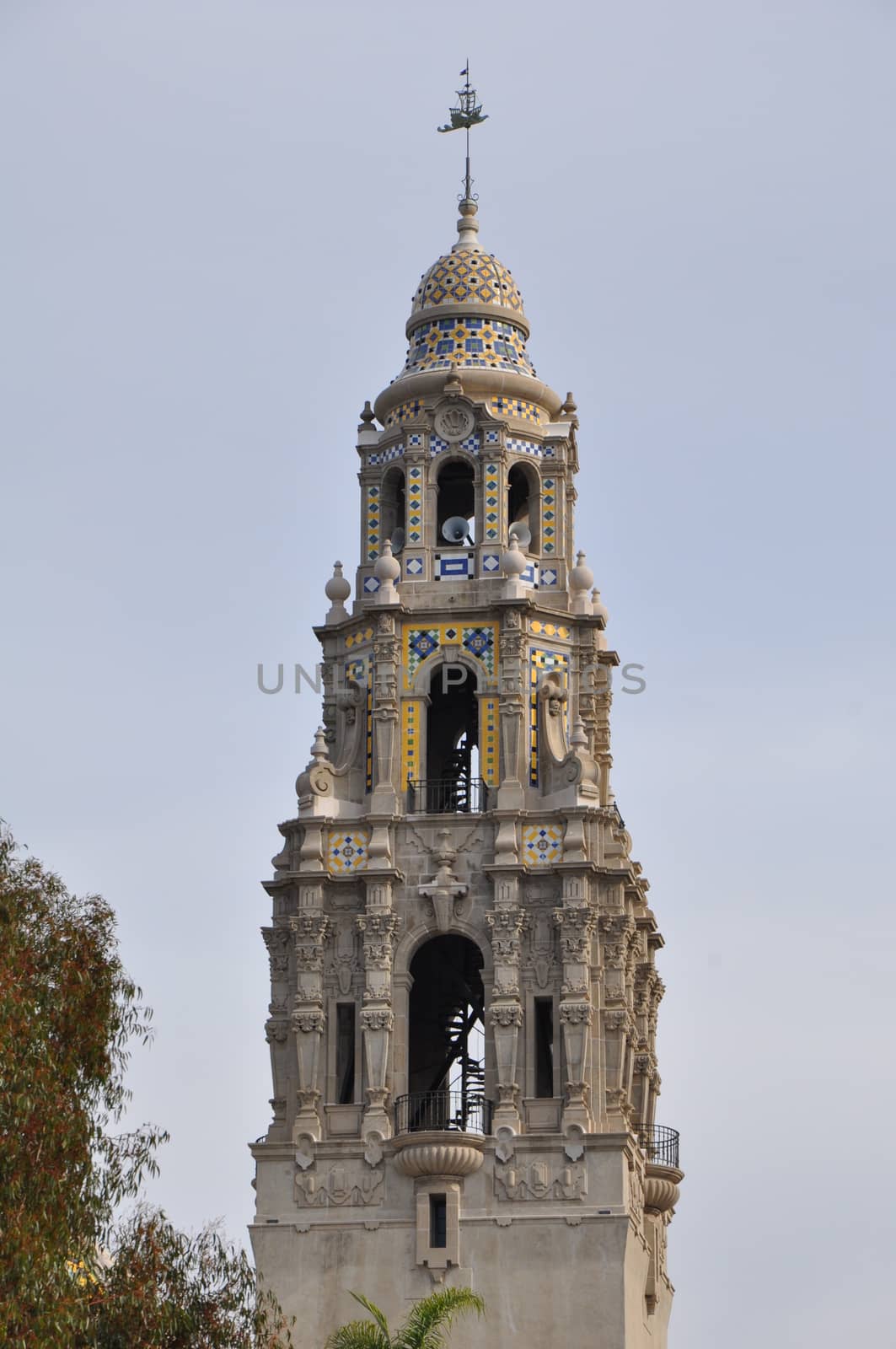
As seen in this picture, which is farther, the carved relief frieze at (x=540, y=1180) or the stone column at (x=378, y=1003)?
the stone column at (x=378, y=1003)

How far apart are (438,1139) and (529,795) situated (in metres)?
6.69

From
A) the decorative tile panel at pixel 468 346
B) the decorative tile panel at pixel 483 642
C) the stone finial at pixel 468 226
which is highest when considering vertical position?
the stone finial at pixel 468 226

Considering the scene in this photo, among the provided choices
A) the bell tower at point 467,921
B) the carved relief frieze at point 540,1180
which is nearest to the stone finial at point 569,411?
the bell tower at point 467,921

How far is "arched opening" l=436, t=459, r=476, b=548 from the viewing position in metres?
60.8

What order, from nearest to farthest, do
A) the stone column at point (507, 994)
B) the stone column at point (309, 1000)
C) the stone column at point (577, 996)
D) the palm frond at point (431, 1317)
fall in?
1. the palm frond at point (431, 1317)
2. the stone column at point (577, 996)
3. the stone column at point (507, 994)
4. the stone column at point (309, 1000)

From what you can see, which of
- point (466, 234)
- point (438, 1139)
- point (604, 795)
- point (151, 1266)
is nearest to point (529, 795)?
point (604, 795)

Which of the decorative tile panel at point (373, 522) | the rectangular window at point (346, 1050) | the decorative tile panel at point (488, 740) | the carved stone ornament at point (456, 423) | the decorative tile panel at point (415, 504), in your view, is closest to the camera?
the rectangular window at point (346, 1050)

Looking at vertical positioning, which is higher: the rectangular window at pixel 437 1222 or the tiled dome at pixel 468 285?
the tiled dome at pixel 468 285

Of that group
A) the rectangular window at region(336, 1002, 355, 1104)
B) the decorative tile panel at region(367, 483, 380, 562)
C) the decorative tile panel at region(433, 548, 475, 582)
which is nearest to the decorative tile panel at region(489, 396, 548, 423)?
the decorative tile panel at region(367, 483, 380, 562)

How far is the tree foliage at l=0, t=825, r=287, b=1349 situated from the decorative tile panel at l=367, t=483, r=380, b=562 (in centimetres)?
1845

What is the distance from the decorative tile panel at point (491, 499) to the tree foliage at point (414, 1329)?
14944 mm

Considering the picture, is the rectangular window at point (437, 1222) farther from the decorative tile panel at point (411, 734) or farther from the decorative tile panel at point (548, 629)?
the decorative tile panel at point (548, 629)

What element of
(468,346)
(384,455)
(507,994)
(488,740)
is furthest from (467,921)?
(468,346)

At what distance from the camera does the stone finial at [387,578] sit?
191 feet
